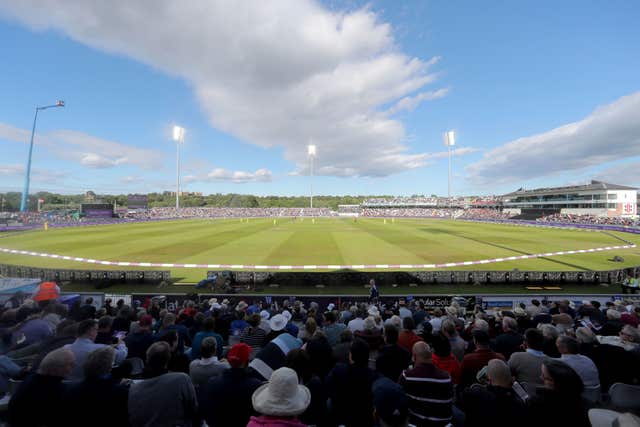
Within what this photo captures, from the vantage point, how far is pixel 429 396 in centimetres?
297

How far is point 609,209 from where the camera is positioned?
2876 inches

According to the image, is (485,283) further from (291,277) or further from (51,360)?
(51,360)

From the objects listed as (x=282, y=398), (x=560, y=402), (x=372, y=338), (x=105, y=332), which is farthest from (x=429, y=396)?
(x=105, y=332)

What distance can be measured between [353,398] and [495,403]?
1404 mm

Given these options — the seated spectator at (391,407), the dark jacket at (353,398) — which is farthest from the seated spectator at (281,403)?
the dark jacket at (353,398)

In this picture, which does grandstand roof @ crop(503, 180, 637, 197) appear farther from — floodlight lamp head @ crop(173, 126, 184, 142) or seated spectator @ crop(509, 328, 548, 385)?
floodlight lamp head @ crop(173, 126, 184, 142)

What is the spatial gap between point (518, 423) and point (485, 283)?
16263 mm

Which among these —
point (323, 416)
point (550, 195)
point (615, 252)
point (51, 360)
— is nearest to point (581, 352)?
point (323, 416)

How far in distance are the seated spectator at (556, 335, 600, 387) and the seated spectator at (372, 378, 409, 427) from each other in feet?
9.46

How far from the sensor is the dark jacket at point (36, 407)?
273cm

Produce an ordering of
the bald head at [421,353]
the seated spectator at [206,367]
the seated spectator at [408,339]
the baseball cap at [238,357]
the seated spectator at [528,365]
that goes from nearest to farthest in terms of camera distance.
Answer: the baseball cap at [238,357] < the bald head at [421,353] < the seated spectator at [206,367] < the seated spectator at [528,365] < the seated spectator at [408,339]

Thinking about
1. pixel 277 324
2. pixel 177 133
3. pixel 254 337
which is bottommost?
pixel 254 337

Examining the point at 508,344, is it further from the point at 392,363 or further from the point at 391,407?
the point at 391,407

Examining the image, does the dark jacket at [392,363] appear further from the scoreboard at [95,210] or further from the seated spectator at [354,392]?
the scoreboard at [95,210]
